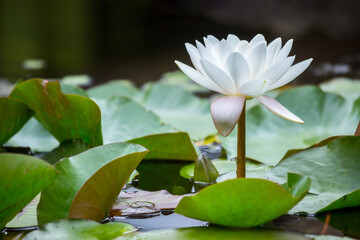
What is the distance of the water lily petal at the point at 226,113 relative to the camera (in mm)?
614

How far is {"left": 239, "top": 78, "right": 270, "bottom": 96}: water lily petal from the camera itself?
0.64 metres

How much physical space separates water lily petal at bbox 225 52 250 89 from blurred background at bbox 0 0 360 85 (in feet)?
5.43

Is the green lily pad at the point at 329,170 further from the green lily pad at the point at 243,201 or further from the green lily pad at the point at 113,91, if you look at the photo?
the green lily pad at the point at 113,91

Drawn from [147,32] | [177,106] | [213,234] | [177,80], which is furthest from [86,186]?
[147,32]

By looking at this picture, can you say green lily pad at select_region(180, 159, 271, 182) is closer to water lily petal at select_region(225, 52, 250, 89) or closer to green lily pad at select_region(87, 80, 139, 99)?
water lily petal at select_region(225, 52, 250, 89)

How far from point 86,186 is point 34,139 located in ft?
1.84

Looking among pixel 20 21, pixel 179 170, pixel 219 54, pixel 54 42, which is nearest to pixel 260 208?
pixel 219 54

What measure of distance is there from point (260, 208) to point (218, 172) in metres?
0.26

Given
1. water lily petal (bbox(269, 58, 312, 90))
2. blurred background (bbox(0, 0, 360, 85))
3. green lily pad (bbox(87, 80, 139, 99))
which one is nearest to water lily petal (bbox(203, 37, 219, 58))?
water lily petal (bbox(269, 58, 312, 90))

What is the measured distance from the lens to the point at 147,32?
402 cm

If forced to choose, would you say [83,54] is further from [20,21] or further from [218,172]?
[218,172]

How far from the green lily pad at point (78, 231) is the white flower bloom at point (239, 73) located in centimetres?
21

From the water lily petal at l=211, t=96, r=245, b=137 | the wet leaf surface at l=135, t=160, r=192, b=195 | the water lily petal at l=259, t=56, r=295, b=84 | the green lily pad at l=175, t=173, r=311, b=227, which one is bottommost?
the wet leaf surface at l=135, t=160, r=192, b=195

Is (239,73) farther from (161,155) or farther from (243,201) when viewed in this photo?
(161,155)
